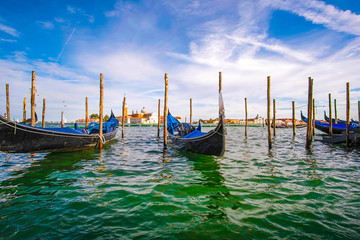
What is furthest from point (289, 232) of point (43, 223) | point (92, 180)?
point (92, 180)

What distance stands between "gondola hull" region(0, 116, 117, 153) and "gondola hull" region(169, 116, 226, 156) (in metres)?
5.40

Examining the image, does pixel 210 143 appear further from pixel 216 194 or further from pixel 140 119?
pixel 140 119

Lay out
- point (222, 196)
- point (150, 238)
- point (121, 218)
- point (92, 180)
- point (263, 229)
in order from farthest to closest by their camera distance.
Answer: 1. point (92, 180)
2. point (222, 196)
3. point (121, 218)
4. point (263, 229)
5. point (150, 238)

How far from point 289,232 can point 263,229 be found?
1.06ft

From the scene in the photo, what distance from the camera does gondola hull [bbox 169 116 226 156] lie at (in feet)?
22.7

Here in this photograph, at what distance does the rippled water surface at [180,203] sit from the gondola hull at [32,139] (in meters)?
1.60

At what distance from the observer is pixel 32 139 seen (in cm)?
743

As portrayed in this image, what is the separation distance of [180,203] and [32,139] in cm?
703

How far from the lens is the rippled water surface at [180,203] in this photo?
257 cm

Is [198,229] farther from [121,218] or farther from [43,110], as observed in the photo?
[43,110]

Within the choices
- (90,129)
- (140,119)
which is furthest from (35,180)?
(140,119)

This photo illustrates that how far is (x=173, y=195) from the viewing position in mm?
3877

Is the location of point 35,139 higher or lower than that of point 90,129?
lower

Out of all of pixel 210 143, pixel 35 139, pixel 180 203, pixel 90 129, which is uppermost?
pixel 90 129
